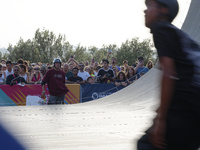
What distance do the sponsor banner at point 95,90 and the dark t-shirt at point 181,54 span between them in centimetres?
945

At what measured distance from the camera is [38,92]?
10.7 m

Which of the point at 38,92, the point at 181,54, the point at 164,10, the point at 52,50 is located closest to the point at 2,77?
the point at 38,92

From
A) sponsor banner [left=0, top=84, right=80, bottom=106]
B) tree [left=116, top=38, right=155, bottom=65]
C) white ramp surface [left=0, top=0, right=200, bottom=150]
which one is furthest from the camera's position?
tree [left=116, top=38, right=155, bottom=65]

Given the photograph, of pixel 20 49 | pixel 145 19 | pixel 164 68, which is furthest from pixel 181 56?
pixel 20 49

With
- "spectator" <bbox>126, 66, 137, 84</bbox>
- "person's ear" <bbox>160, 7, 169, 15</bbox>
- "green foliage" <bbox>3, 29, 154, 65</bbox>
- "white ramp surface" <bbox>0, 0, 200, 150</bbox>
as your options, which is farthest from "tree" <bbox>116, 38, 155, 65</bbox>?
"person's ear" <bbox>160, 7, 169, 15</bbox>

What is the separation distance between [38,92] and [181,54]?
8.95m

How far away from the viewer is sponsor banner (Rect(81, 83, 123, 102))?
457 inches

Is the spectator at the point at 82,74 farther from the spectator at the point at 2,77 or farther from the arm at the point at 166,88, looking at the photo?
the arm at the point at 166,88

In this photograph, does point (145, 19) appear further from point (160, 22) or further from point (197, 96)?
point (197, 96)

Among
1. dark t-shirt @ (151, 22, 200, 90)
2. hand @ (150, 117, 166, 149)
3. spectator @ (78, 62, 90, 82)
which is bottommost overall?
spectator @ (78, 62, 90, 82)

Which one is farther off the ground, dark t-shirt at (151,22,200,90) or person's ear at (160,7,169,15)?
person's ear at (160,7,169,15)

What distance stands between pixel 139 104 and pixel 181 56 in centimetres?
721

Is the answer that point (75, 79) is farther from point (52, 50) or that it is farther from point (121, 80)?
point (52, 50)

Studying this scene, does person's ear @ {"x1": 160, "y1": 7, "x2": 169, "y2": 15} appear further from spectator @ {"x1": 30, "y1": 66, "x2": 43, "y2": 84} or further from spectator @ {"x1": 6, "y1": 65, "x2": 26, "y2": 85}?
spectator @ {"x1": 30, "y1": 66, "x2": 43, "y2": 84}
